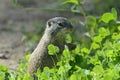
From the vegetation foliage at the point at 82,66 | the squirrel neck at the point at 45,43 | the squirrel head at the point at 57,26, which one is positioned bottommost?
the vegetation foliage at the point at 82,66

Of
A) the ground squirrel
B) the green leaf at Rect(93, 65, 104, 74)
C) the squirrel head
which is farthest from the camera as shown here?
the squirrel head

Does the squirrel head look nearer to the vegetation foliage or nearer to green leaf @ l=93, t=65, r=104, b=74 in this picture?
the vegetation foliage

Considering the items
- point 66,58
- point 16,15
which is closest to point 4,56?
point 66,58

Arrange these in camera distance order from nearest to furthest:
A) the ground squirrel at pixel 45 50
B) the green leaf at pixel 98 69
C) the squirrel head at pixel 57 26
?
the green leaf at pixel 98 69 → the ground squirrel at pixel 45 50 → the squirrel head at pixel 57 26

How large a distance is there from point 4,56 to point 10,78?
156 cm

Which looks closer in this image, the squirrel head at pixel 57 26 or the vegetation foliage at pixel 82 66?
the vegetation foliage at pixel 82 66

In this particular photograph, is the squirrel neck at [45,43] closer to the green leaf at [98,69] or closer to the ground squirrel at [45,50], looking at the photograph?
the ground squirrel at [45,50]

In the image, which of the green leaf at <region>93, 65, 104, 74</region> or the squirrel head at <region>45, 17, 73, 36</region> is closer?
the green leaf at <region>93, 65, 104, 74</region>

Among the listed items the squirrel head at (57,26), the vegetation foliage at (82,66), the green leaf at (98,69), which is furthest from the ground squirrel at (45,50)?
the green leaf at (98,69)

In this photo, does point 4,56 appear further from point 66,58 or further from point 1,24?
point 1,24

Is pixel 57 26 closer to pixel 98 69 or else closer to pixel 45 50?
pixel 45 50

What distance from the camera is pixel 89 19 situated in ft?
23.2

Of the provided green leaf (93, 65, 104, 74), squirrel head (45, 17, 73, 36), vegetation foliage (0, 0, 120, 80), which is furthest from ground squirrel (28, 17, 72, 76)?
green leaf (93, 65, 104, 74)

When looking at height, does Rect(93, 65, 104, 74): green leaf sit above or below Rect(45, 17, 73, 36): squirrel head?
below
